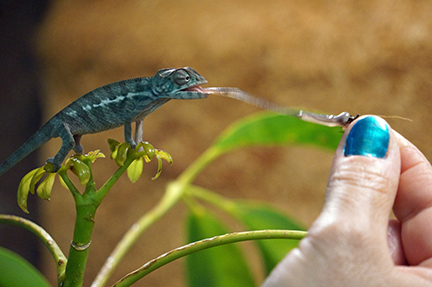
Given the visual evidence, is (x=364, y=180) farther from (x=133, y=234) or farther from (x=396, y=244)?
(x=133, y=234)

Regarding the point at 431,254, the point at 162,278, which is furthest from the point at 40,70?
the point at 431,254

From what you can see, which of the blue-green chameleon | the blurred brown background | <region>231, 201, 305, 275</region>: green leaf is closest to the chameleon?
the blue-green chameleon

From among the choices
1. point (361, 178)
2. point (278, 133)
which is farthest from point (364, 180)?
point (278, 133)

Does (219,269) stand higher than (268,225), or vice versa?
(268,225)

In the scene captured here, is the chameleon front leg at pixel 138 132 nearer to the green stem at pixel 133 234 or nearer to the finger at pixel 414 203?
the green stem at pixel 133 234

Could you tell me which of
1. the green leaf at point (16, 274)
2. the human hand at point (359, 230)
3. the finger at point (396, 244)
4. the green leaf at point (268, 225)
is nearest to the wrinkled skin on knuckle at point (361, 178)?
the human hand at point (359, 230)

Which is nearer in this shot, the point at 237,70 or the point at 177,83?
the point at 177,83

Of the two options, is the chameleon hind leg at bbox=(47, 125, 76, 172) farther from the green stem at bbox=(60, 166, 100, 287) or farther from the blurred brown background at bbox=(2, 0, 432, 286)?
the blurred brown background at bbox=(2, 0, 432, 286)
